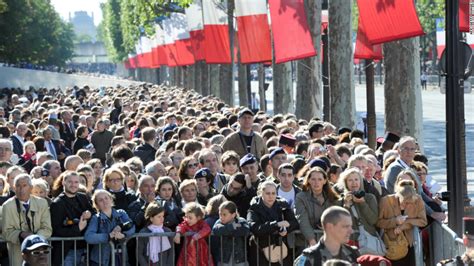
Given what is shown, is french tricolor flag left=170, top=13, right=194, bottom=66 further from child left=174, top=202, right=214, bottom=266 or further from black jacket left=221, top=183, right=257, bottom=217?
child left=174, top=202, right=214, bottom=266

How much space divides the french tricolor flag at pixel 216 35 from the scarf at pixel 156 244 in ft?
96.6

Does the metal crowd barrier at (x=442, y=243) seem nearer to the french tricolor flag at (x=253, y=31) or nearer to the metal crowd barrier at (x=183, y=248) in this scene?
the metal crowd barrier at (x=183, y=248)

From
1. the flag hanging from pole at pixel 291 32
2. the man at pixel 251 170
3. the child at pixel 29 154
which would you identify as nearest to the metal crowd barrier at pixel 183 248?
the man at pixel 251 170

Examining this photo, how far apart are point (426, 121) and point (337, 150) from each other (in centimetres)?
4306

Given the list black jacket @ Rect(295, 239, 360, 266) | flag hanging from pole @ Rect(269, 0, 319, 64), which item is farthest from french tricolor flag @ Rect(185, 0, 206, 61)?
black jacket @ Rect(295, 239, 360, 266)

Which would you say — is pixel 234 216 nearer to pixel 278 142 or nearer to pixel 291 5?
pixel 278 142

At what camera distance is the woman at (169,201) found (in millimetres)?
14391

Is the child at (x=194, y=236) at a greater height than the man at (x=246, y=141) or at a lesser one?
lesser

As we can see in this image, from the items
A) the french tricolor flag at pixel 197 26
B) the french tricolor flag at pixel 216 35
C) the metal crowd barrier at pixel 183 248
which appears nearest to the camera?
the metal crowd barrier at pixel 183 248

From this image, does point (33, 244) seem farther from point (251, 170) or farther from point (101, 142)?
point (101, 142)

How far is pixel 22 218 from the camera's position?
13852 millimetres

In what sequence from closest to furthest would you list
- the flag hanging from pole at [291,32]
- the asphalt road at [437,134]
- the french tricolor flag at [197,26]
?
the flag hanging from pole at [291,32] → the asphalt road at [437,134] → the french tricolor flag at [197,26]

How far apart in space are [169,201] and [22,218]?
1.56 meters

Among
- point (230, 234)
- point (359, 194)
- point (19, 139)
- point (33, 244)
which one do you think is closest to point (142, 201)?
point (230, 234)
